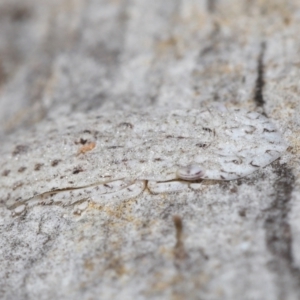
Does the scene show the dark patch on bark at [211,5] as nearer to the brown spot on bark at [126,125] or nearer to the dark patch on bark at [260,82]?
the dark patch on bark at [260,82]

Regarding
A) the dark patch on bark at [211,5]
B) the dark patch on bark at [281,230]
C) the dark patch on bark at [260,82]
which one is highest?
the dark patch on bark at [211,5]

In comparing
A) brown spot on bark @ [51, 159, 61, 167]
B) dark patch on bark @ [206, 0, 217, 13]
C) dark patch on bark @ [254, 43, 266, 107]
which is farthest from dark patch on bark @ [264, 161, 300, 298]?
dark patch on bark @ [206, 0, 217, 13]

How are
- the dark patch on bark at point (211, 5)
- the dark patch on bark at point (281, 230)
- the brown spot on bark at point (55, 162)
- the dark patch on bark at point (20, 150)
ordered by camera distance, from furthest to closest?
the dark patch on bark at point (211, 5), the dark patch on bark at point (20, 150), the brown spot on bark at point (55, 162), the dark patch on bark at point (281, 230)

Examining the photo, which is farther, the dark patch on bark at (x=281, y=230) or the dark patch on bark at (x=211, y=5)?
the dark patch on bark at (x=211, y=5)

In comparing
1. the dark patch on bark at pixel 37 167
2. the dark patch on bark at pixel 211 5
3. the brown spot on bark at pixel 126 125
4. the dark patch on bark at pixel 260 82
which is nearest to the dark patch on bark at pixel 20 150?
the dark patch on bark at pixel 37 167

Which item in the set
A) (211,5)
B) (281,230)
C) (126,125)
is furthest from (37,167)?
(211,5)

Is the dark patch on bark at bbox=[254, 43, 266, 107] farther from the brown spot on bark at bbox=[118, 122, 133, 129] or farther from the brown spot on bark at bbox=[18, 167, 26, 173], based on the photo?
the brown spot on bark at bbox=[18, 167, 26, 173]

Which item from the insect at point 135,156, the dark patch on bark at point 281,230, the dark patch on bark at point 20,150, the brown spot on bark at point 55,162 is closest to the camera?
the dark patch on bark at point 281,230

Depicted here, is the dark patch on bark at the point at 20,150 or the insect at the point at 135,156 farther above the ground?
the dark patch on bark at the point at 20,150
